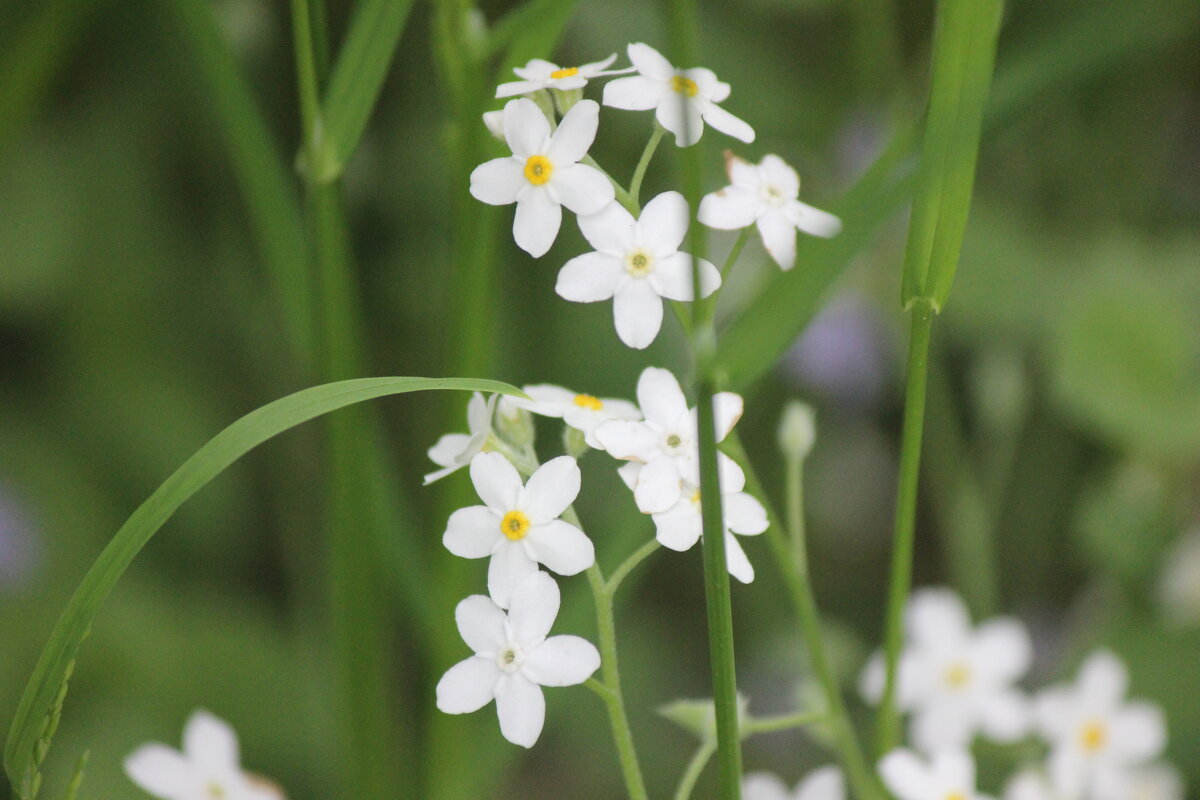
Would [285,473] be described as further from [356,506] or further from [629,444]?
[629,444]

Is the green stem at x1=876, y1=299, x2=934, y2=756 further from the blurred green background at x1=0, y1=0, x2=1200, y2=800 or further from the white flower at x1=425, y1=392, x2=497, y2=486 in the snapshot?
the blurred green background at x1=0, y1=0, x2=1200, y2=800

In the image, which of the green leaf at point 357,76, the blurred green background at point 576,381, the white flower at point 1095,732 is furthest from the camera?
the blurred green background at point 576,381

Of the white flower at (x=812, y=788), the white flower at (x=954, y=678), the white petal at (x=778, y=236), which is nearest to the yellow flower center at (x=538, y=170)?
the white petal at (x=778, y=236)

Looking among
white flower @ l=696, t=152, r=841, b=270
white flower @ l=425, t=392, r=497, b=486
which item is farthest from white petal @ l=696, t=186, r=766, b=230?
white flower @ l=425, t=392, r=497, b=486

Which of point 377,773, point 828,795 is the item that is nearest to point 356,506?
point 377,773

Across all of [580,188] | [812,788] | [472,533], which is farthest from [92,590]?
[812,788]

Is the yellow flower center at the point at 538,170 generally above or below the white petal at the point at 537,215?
above

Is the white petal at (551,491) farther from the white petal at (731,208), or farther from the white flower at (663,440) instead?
the white petal at (731,208)

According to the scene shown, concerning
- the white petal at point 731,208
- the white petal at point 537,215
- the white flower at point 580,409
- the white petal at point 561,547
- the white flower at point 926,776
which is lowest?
the white petal at point 561,547
